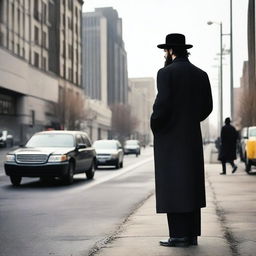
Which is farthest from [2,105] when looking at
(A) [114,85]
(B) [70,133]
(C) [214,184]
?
(A) [114,85]

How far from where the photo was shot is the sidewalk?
5.16 meters

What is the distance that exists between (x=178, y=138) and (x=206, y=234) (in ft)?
4.75

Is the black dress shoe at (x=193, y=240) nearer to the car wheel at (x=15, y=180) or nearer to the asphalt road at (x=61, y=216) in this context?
the asphalt road at (x=61, y=216)

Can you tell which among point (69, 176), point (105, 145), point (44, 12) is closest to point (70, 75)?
point (44, 12)

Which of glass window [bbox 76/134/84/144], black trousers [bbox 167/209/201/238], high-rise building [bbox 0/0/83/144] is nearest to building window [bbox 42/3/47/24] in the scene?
high-rise building [bbox 0/0/83/144]

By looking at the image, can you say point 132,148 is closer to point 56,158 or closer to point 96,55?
point 56,158

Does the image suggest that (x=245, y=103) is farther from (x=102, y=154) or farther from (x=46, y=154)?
(x=46, y=154)

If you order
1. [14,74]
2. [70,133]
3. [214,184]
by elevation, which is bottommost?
[214,184]

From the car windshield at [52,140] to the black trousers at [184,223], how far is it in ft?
37.9

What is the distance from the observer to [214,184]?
14.2 m

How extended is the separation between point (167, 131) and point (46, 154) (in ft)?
34.5

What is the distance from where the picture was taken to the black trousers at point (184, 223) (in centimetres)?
529

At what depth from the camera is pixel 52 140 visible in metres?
16.9

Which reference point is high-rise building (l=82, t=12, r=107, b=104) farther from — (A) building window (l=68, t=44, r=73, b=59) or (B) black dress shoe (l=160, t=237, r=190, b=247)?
(B) black dress shoe (l=160, t=237, r=190, b=247)
